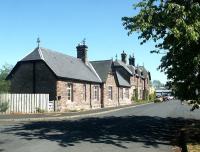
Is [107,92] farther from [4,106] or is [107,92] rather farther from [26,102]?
[4,106]

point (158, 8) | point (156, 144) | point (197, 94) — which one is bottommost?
point (156, 144)

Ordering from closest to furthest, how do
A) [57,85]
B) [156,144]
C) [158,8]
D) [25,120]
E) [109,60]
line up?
[156,144], [158,8], [25,120], [57,85], [109,60]

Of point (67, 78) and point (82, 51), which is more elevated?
Result: point (82, 51)

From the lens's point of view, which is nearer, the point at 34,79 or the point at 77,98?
the point at 34,79

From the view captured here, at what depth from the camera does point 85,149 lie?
1373 cm

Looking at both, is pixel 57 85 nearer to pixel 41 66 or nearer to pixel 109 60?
pixel 41 66

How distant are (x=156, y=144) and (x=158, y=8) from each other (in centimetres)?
672

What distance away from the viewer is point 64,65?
136 ft

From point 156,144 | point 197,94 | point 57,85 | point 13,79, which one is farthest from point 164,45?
point 13,79

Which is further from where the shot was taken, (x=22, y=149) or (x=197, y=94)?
(x=197, y=94)

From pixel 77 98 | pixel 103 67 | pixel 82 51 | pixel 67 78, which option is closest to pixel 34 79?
pixel 67 78

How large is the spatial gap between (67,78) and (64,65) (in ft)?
10.8

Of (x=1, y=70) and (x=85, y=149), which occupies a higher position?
(x=1, y=70)

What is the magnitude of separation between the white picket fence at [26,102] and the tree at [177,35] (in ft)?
57.0
